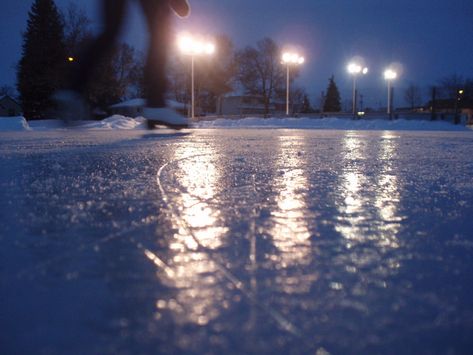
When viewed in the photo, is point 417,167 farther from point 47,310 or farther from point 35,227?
point 47,310

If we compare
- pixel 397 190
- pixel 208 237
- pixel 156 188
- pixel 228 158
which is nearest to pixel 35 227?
pixel 208 237

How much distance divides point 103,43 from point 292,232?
119 inches

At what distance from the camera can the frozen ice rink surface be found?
436 millimetres

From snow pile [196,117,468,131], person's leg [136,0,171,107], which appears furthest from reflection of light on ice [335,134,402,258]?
snow pile [196,117,468,131]

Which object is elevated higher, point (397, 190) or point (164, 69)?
point (164, 69)

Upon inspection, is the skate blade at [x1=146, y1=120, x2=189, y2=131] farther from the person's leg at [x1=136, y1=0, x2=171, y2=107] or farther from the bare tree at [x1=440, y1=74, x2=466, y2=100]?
the bare tree at [x1=440, y1=74, x2=466, y2=100]

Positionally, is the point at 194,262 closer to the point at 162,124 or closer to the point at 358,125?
the point at 162,124

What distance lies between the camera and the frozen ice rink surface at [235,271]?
436 millimetres

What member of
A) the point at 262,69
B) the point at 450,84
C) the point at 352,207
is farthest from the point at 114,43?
the point at 450,84

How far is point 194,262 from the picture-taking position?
63 centimetres

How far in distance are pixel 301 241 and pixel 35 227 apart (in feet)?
1.81

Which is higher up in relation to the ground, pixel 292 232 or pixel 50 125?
pixel 50 125

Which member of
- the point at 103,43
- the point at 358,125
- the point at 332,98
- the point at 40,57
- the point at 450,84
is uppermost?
the point at 450,84

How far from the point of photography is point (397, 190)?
1.28m
